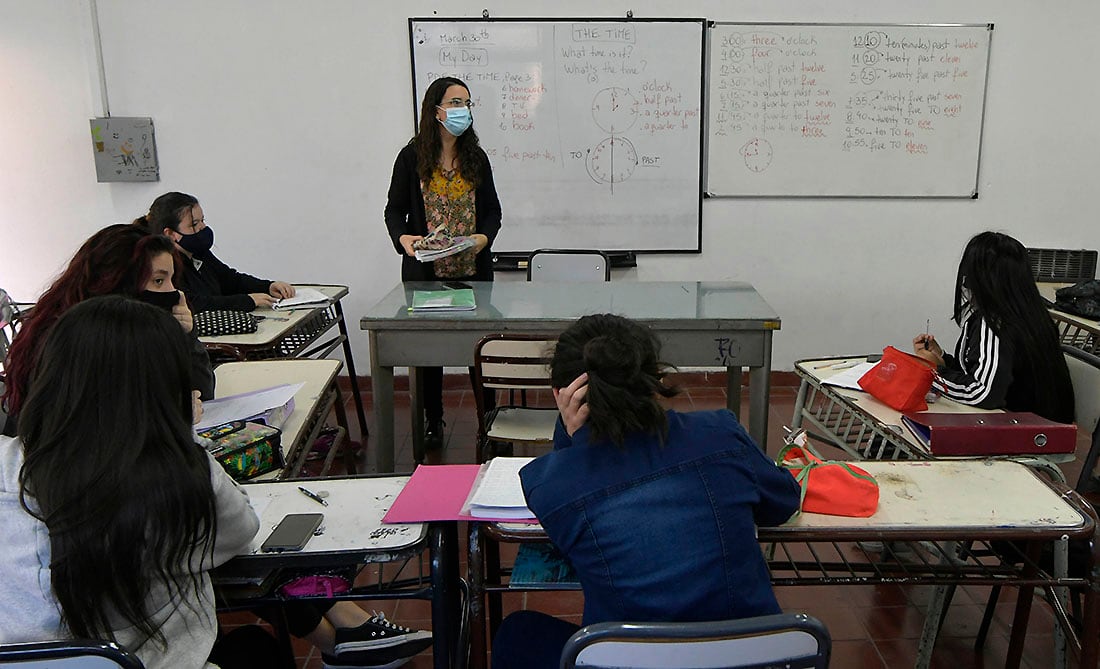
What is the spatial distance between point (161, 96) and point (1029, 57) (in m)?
4.58

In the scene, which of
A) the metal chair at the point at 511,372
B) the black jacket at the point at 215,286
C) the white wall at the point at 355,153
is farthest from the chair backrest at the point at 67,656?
the white wall at the point at 355,153

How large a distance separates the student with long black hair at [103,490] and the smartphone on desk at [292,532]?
0.18 m

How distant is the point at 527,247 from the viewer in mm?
4480

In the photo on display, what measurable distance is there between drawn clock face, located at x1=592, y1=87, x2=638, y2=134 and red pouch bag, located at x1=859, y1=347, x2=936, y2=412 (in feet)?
8.02

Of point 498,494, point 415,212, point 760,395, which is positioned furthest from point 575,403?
point 415,212

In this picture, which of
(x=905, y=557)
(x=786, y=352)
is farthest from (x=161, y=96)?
(x=905, y=557)

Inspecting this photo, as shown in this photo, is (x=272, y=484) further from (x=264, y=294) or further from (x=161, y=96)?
(x=161, y=96)

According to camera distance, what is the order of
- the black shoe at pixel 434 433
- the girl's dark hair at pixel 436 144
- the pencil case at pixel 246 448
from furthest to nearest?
the black shoe at pixel 434 433, the girl's dark hair at pixel 436 144, the pencil case at pixel 246 448

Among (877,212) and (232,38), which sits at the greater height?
(232,38)

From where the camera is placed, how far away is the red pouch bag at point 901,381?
216cm

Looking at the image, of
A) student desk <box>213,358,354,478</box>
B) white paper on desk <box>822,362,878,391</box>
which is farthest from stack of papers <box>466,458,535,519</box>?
white paper on desk <box>822,362,878,391</box>

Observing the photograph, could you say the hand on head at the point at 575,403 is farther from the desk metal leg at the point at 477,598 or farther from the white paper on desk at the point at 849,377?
the white paper on desk at the point at 849,377

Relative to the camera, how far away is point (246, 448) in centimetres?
173

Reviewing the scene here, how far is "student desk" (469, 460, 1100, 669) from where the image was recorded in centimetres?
145
